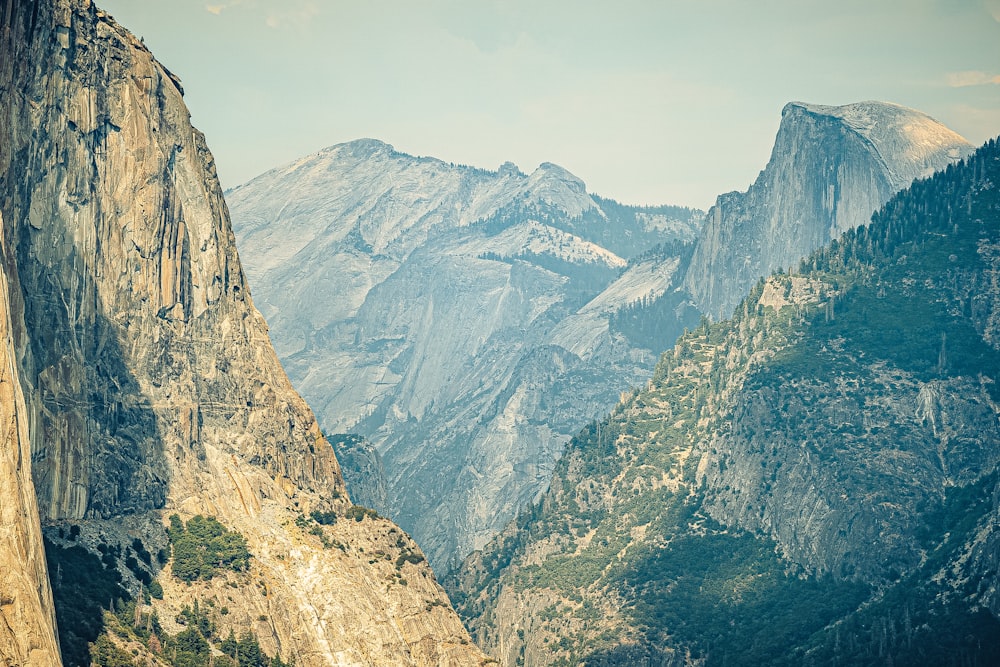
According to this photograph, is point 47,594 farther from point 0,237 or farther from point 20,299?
point 20,299

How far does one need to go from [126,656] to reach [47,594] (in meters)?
48.1

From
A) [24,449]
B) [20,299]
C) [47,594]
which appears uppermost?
[20,299]

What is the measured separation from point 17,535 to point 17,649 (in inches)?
423

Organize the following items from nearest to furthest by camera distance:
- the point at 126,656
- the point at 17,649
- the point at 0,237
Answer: the point at 17,649 → the point at 0,237 → the point at 126,656

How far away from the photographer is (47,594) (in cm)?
15138

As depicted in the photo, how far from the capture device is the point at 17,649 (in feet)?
457

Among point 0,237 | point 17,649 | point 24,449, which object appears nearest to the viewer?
point 17,649

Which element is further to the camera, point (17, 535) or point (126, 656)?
point (126, 656)

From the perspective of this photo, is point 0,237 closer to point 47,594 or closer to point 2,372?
point 2,372

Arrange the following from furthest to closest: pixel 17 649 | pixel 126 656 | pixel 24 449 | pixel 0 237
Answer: pixel 126 656 → pixel 0 237 → pixel 24 449 → pixel 17 649

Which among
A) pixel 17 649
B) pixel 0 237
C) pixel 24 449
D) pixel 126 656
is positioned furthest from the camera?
pixel 126 656

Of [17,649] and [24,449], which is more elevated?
[24,449]

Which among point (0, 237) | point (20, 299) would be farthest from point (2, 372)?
point (20, 299)

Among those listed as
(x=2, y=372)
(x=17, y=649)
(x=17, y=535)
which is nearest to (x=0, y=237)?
(x=2, y=372)
